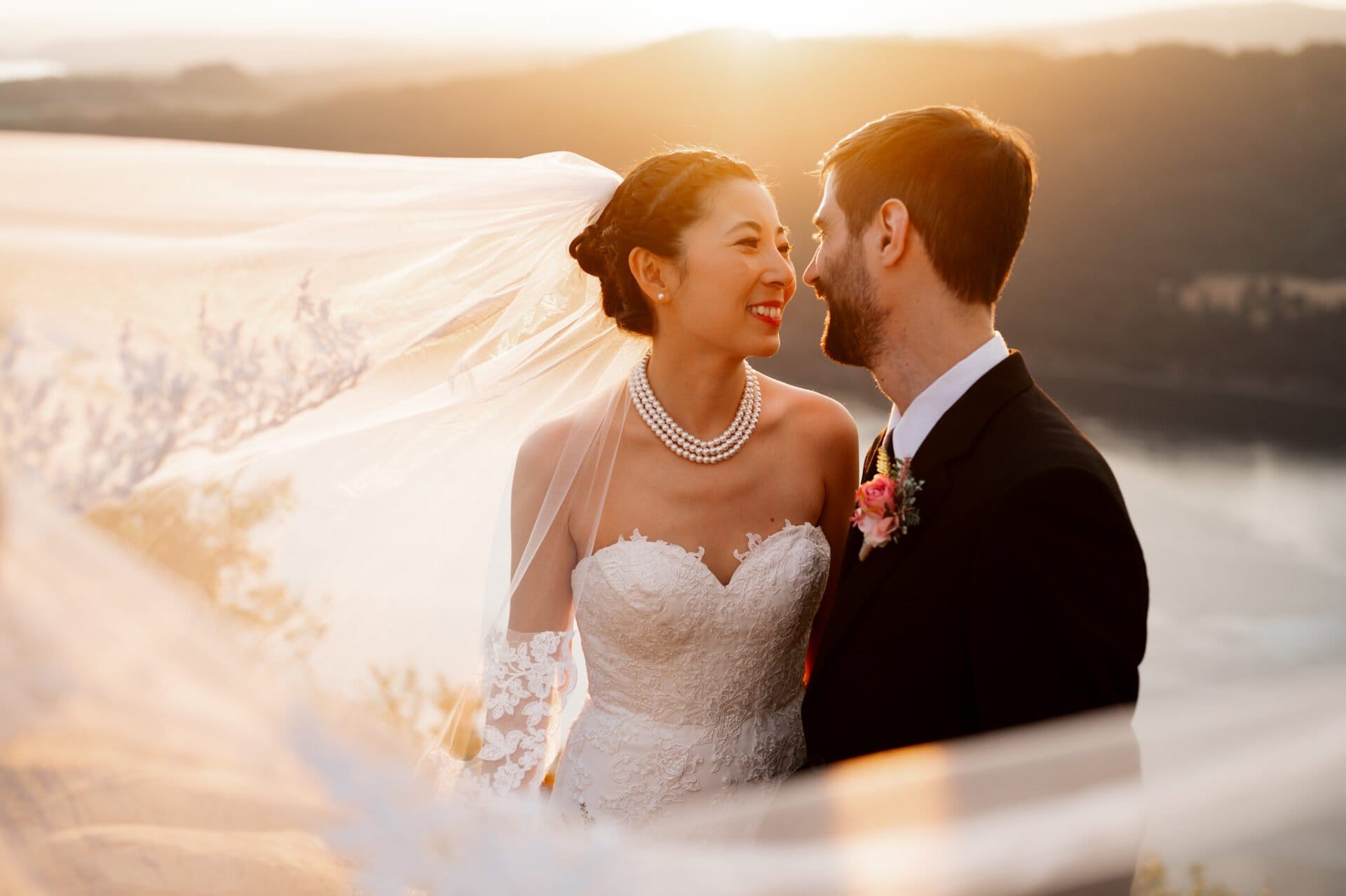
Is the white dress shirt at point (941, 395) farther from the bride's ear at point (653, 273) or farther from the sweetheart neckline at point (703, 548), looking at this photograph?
the bride's ear at point (653, 273)

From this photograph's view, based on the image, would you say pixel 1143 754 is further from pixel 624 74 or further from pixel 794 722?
pixel 624 74

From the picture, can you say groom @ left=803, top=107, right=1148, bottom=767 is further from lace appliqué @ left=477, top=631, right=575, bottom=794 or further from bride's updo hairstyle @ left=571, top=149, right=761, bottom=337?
lace appliqué @ left=477, top=631, right=575, bottom=794

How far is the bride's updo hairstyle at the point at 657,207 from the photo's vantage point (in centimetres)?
241

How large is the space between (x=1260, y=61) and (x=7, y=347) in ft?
39.0

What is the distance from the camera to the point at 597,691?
8.34 ft

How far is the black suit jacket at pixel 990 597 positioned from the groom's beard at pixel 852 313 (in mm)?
252

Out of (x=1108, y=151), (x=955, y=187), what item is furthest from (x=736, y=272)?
(x=1108, y=151)

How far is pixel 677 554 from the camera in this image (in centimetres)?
238

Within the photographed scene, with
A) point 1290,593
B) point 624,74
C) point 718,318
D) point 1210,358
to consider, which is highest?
point 624,74

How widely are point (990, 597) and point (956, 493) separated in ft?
0.76

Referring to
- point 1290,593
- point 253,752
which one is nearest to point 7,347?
point 253,752

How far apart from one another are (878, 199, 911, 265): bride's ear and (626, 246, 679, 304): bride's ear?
2.16ft

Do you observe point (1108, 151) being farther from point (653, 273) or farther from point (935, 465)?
point (935, 465)

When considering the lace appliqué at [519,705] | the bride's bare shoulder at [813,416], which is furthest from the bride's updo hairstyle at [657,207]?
the lace appliqué at [519,705]
